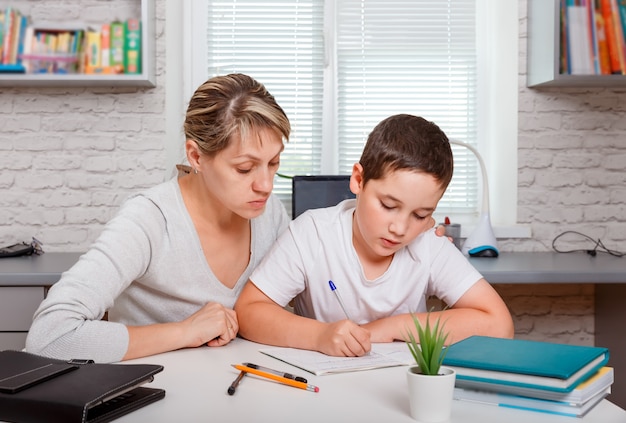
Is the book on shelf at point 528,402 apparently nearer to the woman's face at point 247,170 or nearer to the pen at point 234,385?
the pen at point 234,385

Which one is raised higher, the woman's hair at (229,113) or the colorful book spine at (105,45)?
the colorful book spine at (105,45)

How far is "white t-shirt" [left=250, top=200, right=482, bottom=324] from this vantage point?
1562mm

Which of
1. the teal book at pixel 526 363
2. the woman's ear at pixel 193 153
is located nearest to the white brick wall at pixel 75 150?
the woman's ear at pixel 193 153

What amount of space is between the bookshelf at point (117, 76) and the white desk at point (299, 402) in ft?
6.23

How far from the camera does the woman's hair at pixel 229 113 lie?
60.1 inches

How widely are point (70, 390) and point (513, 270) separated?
6.04 ft

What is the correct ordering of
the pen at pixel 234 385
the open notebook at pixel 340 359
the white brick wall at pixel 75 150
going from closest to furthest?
the pen at pixel 234 385 → the open notebook at pixel 340 359 → the white brick wall at pixel 75 150

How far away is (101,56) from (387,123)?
1785 mm

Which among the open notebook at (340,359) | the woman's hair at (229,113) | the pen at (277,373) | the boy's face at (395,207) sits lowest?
the open notebook at (340,359)

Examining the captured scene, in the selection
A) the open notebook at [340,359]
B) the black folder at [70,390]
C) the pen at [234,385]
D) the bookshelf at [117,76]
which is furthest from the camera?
the bookshelf at [117,76]

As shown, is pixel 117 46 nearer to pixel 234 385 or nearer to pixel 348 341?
pixel 348 341

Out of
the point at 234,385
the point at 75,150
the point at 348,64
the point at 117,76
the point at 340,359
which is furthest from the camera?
the point at 348,64

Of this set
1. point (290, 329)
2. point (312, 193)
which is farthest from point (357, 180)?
point (312, 193)

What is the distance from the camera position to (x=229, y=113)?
1.54 m
